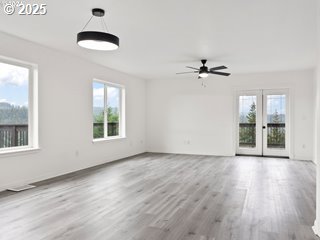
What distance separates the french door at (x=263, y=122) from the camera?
7.50 meters

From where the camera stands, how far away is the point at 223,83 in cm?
795

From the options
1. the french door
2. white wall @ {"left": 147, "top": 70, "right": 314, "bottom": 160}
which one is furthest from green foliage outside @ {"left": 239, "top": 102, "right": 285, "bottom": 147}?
white wall @ {"left": 147, "top": 70, "right": 314, "bottom": 160}

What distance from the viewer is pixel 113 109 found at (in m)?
7.23

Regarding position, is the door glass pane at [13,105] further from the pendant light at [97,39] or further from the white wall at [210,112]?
the white wall at [210,112]

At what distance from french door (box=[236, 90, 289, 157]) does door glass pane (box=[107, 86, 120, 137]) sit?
3.74m

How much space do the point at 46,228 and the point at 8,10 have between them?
269 centimetres

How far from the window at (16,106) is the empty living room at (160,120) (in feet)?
0.06

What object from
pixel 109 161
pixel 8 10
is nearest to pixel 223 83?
pixel 109 161

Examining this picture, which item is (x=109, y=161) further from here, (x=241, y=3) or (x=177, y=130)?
(x=241, y=3)

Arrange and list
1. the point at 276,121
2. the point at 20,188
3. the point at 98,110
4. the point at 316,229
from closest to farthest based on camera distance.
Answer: the point at 316,229 → the point at 20,188 → the point at 98,110 → the point at 276,121

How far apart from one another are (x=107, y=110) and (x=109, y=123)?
0.39 meters

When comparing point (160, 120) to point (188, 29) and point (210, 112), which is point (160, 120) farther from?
point (188, 29)

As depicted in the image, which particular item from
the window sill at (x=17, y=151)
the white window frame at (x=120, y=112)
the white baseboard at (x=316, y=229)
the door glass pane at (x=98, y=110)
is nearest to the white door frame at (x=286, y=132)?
the white window frame at (x=120, y=112)

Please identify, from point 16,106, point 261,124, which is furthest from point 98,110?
point 261,124
